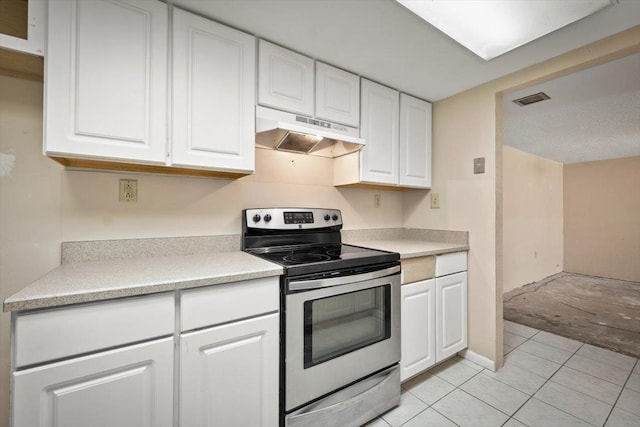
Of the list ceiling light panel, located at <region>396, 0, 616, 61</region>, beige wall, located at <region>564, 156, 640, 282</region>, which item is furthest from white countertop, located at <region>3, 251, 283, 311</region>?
beige wall, located at <region>564, 156, 640, 282</region>

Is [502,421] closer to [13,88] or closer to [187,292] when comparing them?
[187,292]

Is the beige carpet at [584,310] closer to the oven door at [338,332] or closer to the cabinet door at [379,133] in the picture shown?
the oven door at [338,332]

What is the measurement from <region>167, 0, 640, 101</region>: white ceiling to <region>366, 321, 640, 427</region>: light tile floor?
2.13 m

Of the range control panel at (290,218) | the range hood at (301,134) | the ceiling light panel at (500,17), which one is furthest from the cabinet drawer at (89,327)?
the ceiling light panel at (500,17)

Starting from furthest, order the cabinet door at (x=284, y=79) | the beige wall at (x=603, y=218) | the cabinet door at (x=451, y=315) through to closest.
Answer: the beige wall at (x=603, y=218) → the cabinet door at (x=451, y=315) → the cabinet door at (x=284, y=79)

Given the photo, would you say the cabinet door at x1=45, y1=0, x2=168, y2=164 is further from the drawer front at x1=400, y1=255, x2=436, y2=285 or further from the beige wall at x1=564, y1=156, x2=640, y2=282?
the beige wall at x1=564, y1=156, x2=640, y2=282

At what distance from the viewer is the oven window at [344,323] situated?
1.33 meters

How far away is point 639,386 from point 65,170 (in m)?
3.67

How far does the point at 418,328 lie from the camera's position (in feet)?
5.96

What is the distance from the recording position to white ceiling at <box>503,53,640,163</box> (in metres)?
2.06

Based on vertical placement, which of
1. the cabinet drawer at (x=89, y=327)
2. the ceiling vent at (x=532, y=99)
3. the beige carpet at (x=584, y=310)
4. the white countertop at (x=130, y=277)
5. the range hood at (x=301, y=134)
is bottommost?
the beige carpet at (x=584, y=310)

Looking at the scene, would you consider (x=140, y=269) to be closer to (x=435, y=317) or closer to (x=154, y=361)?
(x=154, y=361)

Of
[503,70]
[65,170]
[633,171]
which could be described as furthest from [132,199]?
[633,171]

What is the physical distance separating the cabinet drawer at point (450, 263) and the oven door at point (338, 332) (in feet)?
1.57
